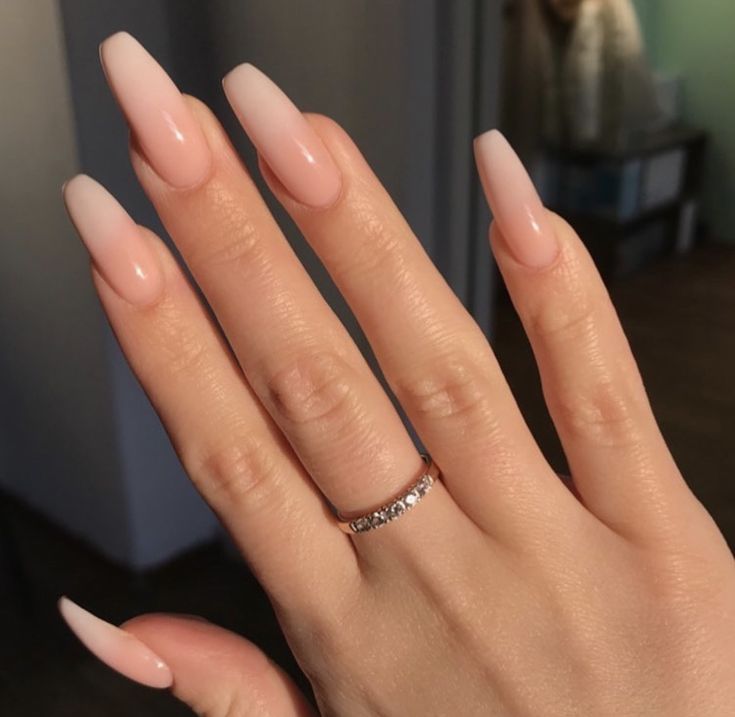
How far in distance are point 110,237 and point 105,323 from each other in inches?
36.9

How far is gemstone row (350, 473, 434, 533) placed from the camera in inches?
16.5

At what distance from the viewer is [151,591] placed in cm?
152

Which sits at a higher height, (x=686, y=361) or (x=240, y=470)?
(x=240, y=470)

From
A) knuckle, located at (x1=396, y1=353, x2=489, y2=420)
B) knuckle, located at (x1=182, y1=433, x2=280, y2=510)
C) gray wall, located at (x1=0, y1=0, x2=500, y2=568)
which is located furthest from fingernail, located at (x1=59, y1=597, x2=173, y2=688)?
gray wall, located at (x1=0, y1=0, x2=500, y2=568)

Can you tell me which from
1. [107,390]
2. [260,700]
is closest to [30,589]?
[107,390]

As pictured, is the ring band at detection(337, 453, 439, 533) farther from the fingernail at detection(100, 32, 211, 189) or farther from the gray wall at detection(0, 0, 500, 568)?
the gray wall at detection(0, 0, 500, 568)

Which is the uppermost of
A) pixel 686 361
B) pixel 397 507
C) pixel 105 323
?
pixel 397 507

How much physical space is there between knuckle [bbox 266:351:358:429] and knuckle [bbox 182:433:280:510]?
35mm

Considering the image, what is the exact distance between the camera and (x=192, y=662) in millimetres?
495

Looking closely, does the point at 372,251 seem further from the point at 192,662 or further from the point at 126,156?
the point at 126,156

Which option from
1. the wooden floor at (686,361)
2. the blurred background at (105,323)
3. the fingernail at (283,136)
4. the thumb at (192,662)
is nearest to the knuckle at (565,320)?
the fingernail at (283,136)

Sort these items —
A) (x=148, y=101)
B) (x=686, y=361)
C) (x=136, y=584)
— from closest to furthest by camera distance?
(x=148, y=101) < (x=136, y=584) < (x=686, y=361)

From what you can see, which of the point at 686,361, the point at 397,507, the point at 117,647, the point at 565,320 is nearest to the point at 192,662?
the point at 117,647

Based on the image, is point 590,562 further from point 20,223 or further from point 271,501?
point 20,223
